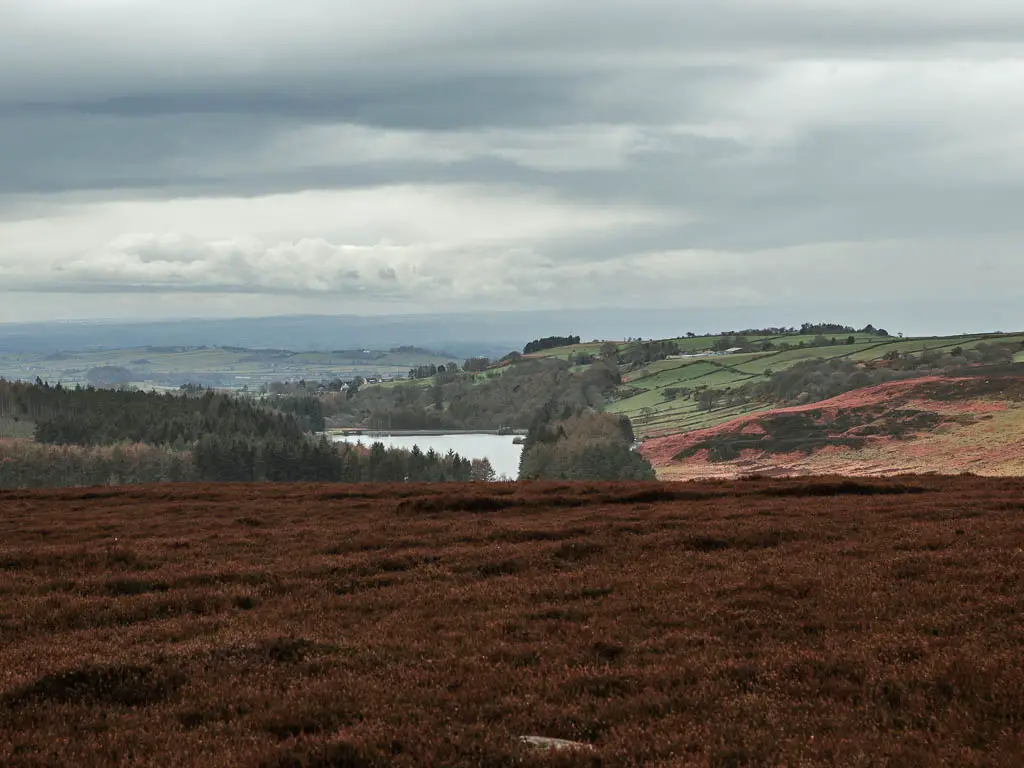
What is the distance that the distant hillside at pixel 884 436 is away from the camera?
81.1 metres

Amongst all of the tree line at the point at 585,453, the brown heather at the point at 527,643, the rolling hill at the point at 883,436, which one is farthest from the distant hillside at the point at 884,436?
the brown heather at the point at 527,643

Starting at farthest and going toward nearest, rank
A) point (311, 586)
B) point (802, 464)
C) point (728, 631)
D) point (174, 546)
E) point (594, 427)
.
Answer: point (594, 427) → point (802, 464) → point (174, 546) → point (311, 586) → point (728, 631)

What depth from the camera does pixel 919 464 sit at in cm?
7938

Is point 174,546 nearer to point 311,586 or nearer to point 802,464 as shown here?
point 311,586

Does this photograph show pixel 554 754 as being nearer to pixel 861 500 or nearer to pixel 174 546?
pixel 174 546

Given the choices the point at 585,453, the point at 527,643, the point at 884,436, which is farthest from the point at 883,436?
the point at 527,643

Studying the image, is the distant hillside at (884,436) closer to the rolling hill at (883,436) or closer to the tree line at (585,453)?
the rolling hill at (883,436)

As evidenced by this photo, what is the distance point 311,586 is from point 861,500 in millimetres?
24365

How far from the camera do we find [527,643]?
51.3ft

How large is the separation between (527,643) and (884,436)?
Answer: 94979 mm

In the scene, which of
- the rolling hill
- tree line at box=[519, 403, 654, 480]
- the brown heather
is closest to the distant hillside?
the rolling hill

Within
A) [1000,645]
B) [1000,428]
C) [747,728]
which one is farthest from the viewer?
[1000,428]

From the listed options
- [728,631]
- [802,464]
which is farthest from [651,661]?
[802,464]

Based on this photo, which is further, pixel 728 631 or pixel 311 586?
pixel 311 586
